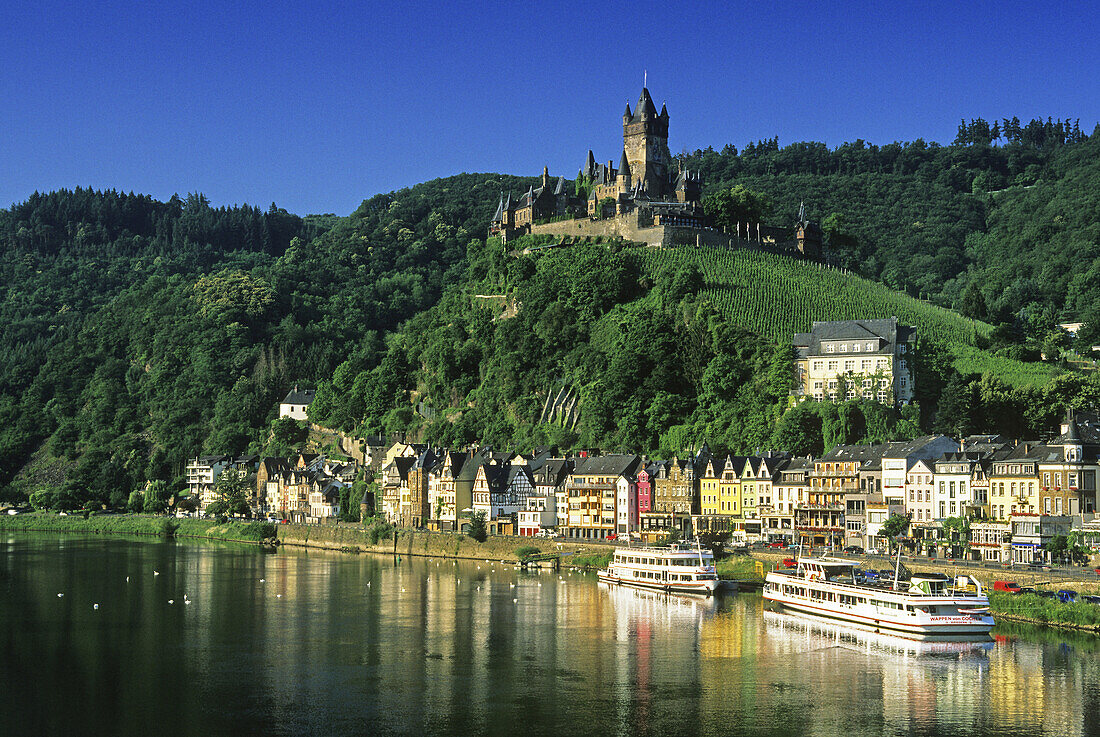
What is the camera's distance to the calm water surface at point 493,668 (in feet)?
124

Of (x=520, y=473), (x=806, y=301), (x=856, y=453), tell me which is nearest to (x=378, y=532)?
(x=520, y=473)

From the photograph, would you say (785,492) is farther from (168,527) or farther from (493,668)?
(168,527)

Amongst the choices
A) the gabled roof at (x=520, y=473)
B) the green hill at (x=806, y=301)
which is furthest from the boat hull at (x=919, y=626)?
the gabled roof at (x=520, y=473)

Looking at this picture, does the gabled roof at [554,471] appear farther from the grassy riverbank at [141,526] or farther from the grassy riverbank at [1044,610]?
the grassy riverbank at [1044,610]

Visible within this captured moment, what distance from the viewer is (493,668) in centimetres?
4544

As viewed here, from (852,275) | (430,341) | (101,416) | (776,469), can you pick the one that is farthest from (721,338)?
(101,416)

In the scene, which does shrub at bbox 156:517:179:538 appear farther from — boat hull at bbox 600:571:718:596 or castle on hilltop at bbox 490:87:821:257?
boat hull at bbox 600:571:718:596

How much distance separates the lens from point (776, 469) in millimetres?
79938

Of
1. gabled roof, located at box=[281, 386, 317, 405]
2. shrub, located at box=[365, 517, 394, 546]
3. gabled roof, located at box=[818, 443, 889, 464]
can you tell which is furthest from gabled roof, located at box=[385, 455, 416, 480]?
gabled roof, located at box=[281, 386, 317, 405]

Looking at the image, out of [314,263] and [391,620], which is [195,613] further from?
[314,263]

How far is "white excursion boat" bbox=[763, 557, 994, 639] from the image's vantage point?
5059cm

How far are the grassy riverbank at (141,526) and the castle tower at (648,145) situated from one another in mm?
52597

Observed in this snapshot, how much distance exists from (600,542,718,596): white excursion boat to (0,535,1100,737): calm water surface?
1.80m

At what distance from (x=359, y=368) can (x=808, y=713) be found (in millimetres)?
95051
